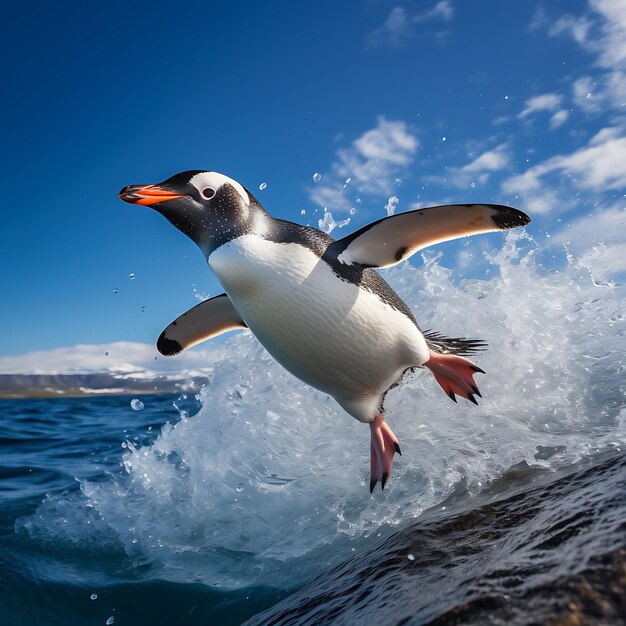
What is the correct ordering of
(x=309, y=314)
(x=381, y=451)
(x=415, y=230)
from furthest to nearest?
1. (x=381, y=451)
2. (x=415, y=230)
3. (x=309, y=314)

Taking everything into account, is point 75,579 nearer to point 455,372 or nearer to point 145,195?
point 145,195

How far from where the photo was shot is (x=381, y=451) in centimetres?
307

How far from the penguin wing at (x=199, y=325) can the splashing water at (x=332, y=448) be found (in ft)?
4.83

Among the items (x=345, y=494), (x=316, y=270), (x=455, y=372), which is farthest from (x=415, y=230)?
(x=345, y=494)

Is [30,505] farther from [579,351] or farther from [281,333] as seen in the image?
[579,351]

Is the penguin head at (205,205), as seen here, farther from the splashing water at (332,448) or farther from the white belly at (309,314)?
the splashing water at (332,448)

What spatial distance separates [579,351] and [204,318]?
11.6ft

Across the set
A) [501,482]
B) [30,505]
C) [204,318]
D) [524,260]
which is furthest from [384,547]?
[524,260]

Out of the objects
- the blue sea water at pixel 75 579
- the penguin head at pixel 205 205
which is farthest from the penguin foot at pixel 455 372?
the blue sea water at pixel 75 579

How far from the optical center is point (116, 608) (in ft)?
10.9

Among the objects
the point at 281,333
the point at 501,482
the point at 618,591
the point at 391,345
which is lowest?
the point at 501,482

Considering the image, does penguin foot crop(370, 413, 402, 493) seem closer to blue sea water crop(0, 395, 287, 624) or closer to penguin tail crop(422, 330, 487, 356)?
penguin tail crop(422, 330, 487, 356)

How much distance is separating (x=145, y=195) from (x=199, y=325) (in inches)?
48.8

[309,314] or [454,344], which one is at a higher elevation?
[309,314]
